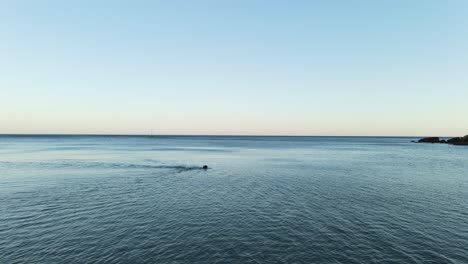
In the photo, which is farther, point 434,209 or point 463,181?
point 463,181

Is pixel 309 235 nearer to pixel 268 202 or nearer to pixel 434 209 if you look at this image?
pixel 268 202

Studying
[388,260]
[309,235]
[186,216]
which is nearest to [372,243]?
[388,260]

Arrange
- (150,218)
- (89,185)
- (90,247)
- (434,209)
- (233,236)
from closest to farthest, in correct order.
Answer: (90,247), (233,236), (150,218), (434,209), (89,185)

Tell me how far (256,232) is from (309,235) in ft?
15.3

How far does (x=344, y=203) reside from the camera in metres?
32.9

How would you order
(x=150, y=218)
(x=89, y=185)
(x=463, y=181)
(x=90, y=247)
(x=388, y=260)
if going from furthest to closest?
1. (x=463, y=181)
2. (x=89, y=185)
3. (x=150, y=218)
4. (x=90, y=247)
5. (x=388, y=260)

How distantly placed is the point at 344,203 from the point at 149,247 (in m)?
24.0

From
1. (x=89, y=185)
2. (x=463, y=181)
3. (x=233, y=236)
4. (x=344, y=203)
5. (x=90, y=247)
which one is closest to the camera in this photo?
(x=90, y=247)

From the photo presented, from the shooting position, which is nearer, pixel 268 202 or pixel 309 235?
pixel 309 235

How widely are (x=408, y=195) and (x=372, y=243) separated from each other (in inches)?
839

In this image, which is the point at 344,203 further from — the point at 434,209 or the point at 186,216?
the point at 186,216

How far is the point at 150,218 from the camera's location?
2733cm

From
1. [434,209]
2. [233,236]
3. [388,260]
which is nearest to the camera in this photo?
[388,260]

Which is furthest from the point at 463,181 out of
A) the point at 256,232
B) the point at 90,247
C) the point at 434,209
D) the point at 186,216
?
the point at 90,247
